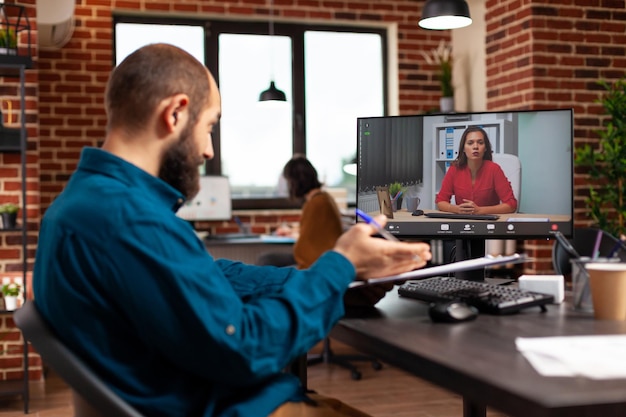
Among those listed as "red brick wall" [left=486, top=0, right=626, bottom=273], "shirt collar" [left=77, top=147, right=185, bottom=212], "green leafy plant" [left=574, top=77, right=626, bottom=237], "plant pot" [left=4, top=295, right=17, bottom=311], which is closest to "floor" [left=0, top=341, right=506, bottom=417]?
"plant pot" [left=4, top=295, right=17, bottom=311]

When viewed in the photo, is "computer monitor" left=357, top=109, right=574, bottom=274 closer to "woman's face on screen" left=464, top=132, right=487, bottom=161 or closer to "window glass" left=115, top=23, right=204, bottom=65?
"woman's face on screen" left=464, top=132, right=487, bottom=161

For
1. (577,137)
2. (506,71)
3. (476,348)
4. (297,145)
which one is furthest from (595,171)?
(476,348)

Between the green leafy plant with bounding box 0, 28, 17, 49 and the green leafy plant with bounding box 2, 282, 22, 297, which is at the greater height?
A: the green leafy plant with bounding box 0, 28, 17, 49

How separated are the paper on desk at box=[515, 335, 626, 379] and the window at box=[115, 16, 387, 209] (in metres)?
5.09

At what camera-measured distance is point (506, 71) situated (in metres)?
5.29

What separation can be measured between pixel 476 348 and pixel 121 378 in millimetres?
545

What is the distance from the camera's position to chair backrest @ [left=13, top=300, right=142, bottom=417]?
1097mm

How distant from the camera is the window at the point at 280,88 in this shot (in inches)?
256

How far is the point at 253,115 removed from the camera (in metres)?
6.61

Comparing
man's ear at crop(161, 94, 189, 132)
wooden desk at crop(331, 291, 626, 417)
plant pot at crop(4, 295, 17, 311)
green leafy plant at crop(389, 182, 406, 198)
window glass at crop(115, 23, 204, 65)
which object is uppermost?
window glass at crop(115, 23, 204, 65)

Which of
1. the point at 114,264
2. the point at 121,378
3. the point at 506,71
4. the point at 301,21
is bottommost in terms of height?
the point at 121,378

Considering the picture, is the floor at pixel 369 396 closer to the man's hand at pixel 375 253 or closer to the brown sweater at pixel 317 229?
the brown sweater at pixel 317 229

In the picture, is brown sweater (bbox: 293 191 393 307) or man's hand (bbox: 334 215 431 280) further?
brown sweater (bbox: 293 191 393 307)

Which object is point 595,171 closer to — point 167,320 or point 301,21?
point 301,21
